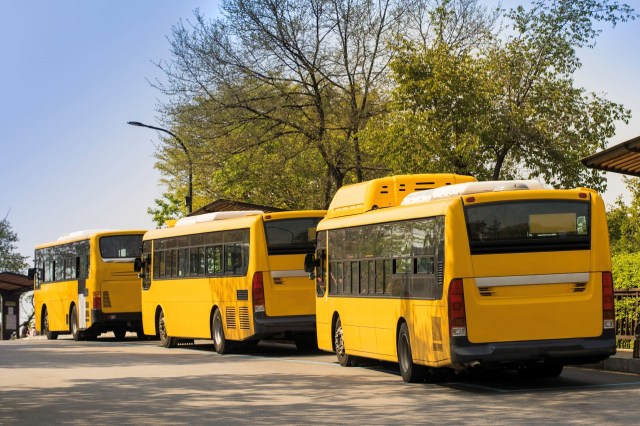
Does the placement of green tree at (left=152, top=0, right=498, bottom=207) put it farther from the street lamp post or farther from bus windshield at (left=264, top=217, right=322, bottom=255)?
bus windshield at (left=264, top=217, right=322, bottom=255)

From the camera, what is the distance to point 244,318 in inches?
1049

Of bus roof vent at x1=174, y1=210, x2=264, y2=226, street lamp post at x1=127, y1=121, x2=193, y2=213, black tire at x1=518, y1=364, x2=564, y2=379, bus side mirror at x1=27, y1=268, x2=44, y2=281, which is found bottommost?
black tire at x1=518, y1=364, x2=564, y2=379

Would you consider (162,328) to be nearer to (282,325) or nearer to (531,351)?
(282,325)

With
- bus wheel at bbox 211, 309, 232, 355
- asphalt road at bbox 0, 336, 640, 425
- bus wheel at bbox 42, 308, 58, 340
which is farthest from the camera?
bus wheel at bbox 42, 308, 58, 340

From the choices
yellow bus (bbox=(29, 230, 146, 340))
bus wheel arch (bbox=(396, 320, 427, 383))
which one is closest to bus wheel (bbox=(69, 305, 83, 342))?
yellow bus (bbox=(29, 230, 146, 340))

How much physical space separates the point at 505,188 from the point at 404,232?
5.71ft

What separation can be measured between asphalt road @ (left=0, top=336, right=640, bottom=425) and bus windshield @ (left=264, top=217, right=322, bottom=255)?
2.69 meters

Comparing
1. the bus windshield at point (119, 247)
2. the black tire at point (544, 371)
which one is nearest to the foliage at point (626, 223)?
the bus windshield at point (119, 247)

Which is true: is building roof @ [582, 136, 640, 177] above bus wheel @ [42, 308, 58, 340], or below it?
above

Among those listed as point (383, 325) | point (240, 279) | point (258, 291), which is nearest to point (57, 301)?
point (240, 279)

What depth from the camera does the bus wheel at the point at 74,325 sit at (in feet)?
127

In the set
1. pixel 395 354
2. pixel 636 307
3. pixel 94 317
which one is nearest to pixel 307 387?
pixel 395 354

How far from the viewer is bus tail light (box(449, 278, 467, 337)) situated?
16031mm

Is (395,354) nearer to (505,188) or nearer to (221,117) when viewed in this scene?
(505,188)
